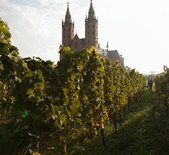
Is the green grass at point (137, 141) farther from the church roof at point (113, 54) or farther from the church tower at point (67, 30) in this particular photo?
the church roof at point (113, 54)

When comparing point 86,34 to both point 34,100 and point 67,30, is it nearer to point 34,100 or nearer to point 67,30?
point 67,30

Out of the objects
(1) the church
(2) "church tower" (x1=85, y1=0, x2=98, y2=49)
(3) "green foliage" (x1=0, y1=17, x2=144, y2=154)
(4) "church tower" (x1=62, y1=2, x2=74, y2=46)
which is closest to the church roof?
(1) the church

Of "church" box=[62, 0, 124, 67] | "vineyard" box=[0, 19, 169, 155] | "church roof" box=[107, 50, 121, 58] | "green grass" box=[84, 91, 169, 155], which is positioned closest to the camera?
"vineyard" box=[0, 19, 169, 155]

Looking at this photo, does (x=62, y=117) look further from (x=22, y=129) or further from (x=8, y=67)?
(x=8, y=67)

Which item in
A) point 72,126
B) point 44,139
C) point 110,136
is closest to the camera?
point 44,139

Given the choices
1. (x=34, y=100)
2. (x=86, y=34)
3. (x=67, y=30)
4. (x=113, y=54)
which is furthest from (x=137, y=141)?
(x=113, y=54)

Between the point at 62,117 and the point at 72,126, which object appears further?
the point at 72,126

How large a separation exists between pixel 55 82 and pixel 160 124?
8.13 m

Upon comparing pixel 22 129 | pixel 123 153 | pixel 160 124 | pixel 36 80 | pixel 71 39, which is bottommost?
pixel 123 153

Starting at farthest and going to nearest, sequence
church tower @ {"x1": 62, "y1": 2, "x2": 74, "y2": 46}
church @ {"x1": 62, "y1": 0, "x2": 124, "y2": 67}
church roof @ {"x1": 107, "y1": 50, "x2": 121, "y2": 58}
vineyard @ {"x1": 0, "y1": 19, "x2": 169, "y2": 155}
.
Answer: church roof @ {"x1": 107, "y1": 50, "x2": 121, "y2": 58}, church tower @ {"x1": 62, "y1": 2, "x2": 74, "y2": 46}, church @ {"x1": 62, "y1": 0, "x2": 124, "y2": 67}, vineyard @ {"x1": 0, "y1": 19, "x2": 169, "y2": 155}

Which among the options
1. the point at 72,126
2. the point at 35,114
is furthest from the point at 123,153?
the point at 35,114

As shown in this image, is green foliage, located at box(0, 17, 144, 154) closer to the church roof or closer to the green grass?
the green grass

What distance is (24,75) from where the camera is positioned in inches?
89.7

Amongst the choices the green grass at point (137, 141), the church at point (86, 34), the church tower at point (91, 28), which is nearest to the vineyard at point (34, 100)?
the green grass at point (137, 141)
